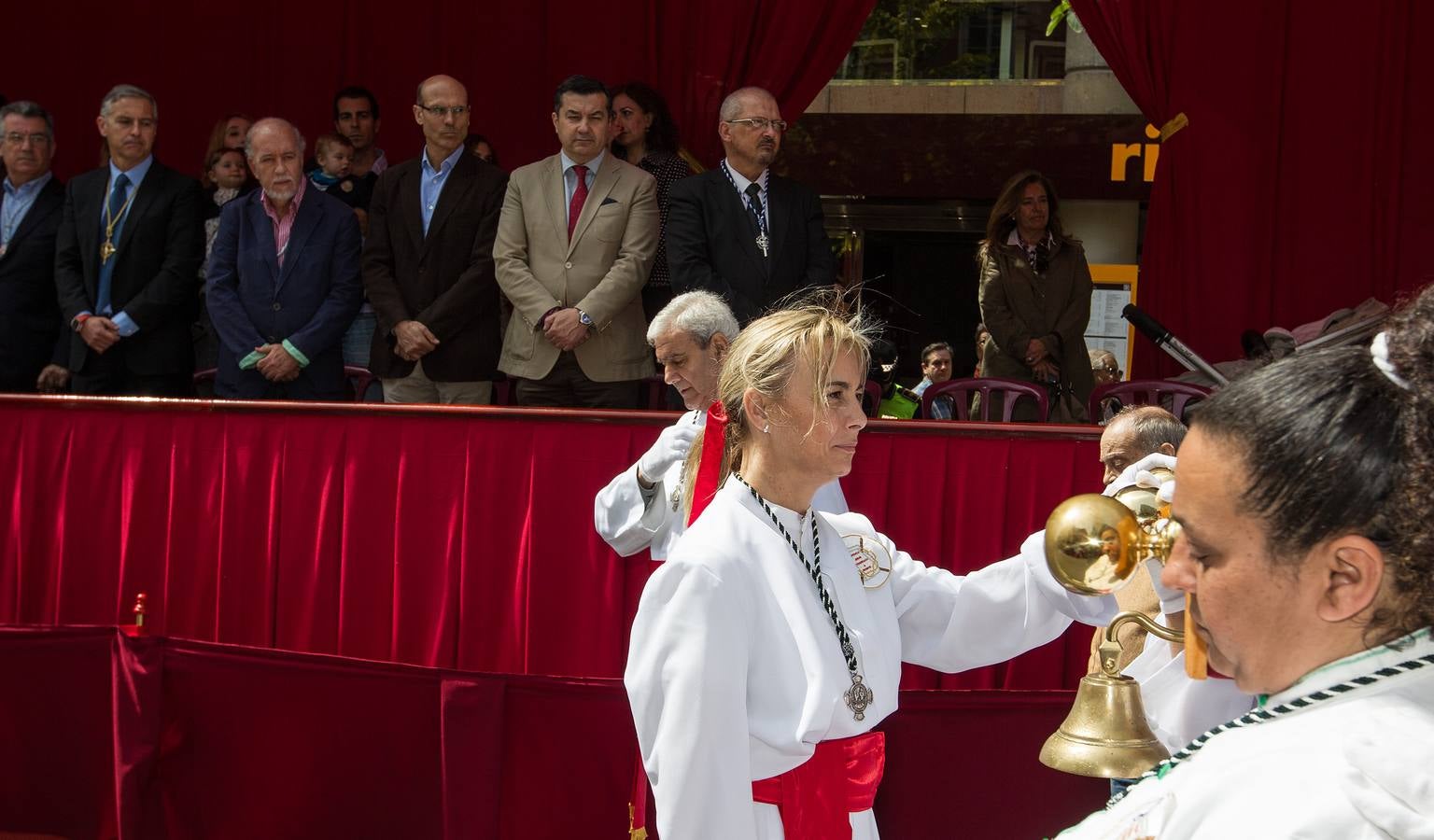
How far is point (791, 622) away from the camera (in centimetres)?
254

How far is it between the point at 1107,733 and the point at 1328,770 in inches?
41.5

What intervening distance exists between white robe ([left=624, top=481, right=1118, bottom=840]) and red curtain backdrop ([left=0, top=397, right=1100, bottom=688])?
95.0 inches

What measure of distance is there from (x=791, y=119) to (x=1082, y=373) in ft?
7.61

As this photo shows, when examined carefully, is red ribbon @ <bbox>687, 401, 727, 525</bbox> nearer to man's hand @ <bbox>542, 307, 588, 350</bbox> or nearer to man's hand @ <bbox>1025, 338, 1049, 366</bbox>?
man's hand @ <bbox>542, 307, 588, 350</bbox>

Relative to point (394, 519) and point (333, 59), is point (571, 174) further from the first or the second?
point (333, 59)

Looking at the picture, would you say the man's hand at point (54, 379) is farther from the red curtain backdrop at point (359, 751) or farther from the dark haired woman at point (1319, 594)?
the dark haired woman at point (1319, 594)

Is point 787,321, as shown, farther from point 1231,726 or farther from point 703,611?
point 1231,726

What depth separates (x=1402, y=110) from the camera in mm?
8164

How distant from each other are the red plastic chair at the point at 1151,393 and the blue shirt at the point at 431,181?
3.20 m

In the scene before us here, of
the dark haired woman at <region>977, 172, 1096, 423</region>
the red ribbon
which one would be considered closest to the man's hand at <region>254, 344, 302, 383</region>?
the dark haired woman at <region>977, 172, 1096, 423</region>

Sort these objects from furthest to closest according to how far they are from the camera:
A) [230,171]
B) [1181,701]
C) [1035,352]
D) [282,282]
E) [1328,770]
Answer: [230,171], [1035,352], [282,282], [1181,701], [1328,770]

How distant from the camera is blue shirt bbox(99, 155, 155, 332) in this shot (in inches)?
275

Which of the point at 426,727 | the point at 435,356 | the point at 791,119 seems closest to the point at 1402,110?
the point at 791,119

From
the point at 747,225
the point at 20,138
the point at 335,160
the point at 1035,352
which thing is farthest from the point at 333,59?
the point at 1035,352
